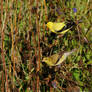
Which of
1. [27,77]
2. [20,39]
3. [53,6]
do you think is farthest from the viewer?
[53,6]

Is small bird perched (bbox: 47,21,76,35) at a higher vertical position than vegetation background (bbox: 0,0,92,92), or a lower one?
higher

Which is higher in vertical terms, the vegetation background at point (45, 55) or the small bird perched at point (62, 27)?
the small bird perched at point (62, 27)

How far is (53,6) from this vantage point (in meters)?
1.15

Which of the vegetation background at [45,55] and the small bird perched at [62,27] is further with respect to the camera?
the vegetation background at [45,55]

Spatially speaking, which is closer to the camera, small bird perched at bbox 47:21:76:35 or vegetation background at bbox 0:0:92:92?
small bird perched at bbox 47:21:76:35

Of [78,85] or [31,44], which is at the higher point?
[31,44]

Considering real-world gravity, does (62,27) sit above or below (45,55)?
above

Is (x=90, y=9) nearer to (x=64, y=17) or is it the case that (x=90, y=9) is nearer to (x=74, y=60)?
(x=64, y=17)

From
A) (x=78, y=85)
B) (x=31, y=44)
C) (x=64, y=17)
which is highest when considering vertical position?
(x=64, y=17)

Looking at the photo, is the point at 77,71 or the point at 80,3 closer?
the point at 77,71

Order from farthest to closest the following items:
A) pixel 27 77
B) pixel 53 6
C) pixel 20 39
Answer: pixel 53 6 → pixel 20 39 → pixel 27 77

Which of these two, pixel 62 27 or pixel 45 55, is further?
pixel 45 55

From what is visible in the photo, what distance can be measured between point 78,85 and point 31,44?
0.34m

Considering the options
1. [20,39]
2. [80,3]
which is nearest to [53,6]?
[80,3]
